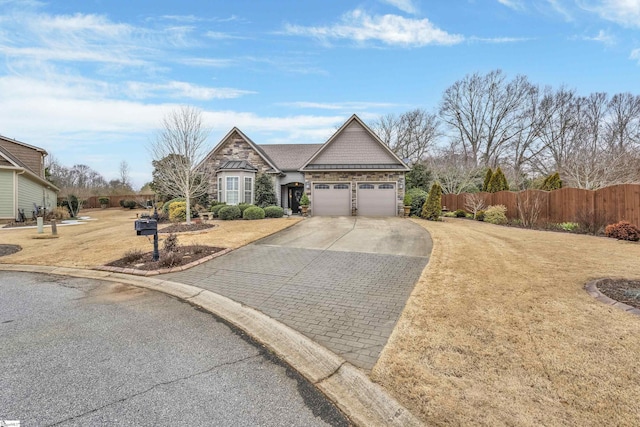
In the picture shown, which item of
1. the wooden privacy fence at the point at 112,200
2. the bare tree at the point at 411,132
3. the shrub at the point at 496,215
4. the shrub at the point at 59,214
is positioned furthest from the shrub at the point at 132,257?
the bare tree at the point at 411,132

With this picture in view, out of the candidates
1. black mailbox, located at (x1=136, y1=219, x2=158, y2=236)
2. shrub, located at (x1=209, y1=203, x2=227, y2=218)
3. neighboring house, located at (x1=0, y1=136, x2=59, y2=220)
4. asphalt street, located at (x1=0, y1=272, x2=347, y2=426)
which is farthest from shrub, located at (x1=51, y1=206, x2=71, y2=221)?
asphalt street, located at (x1=0, y1=272, x2=347, y2=426)

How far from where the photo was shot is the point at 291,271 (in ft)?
23.6

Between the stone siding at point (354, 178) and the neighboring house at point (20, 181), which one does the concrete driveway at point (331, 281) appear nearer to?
the stone siding at point (354, 178)

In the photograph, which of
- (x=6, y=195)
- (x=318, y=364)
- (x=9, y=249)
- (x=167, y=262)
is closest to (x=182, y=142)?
(x=9, y=249)

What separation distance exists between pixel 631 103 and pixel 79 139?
1855 inches

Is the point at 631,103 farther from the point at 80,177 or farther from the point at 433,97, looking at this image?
the point at 80,177

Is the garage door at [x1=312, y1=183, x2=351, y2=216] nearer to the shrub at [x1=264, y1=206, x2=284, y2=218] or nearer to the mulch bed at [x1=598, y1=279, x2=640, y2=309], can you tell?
the shrub at [x1=264, y1=206, x2=284, y2=218]

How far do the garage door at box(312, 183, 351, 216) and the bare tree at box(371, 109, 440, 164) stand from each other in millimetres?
20289

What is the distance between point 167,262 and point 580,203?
660 inches

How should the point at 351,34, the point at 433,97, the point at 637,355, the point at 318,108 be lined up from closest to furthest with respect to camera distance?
the point at 637,355
the point at 351,34
the point at 318,108
the point at 433,97

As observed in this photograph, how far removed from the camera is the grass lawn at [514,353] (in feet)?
8.36

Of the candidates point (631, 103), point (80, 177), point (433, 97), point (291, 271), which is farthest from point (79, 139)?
point (631, 103)

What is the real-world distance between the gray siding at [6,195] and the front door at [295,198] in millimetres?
17325

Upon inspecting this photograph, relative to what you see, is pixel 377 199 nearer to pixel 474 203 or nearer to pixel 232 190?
pixel 474 203
